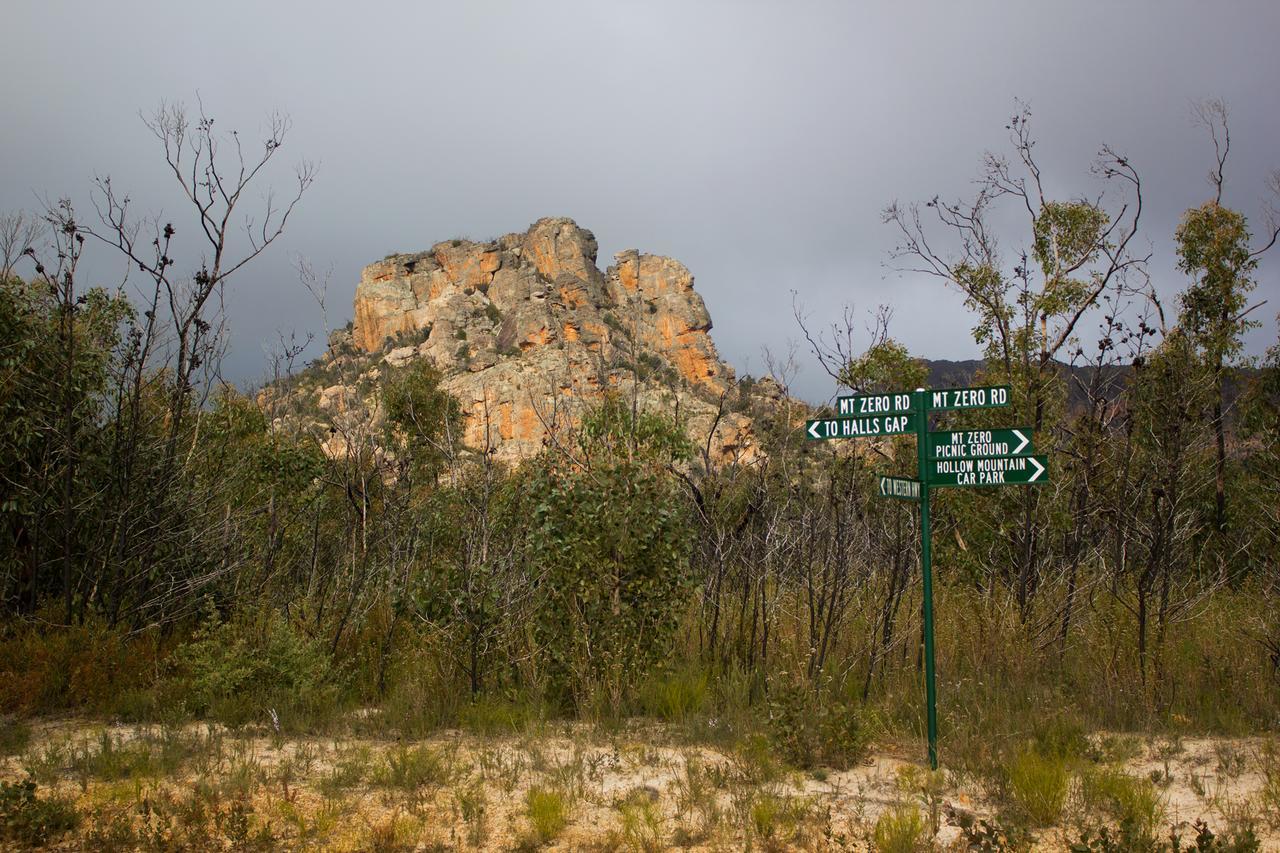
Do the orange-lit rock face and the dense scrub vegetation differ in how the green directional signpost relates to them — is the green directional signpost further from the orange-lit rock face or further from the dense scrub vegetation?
the orange-lit rock face

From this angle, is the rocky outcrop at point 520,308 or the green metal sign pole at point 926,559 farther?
the rocky outcrop at point 520,308

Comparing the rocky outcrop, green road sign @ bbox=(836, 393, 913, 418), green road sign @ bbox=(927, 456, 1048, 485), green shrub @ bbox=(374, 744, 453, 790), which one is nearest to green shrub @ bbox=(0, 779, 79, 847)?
green shrub @ bbox=(374, 744, 453, 790)

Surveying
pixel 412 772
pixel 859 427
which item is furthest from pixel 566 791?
pixel 859 427


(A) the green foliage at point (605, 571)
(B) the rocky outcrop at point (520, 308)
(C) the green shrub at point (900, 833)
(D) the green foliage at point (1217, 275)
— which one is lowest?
(C) the green shrub at point (900, 833)

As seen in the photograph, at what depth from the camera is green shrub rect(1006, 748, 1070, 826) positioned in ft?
16.0

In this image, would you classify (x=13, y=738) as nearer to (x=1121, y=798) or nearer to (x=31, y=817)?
(x=31, y=817)

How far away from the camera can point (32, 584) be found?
777 centimetres

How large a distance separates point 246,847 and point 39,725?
119 inches

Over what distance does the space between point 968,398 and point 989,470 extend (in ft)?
1.74

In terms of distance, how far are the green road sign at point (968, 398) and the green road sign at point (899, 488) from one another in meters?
0.54

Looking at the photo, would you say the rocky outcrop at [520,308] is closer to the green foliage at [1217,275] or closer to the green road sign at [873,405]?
the green foliage at [1217,275]

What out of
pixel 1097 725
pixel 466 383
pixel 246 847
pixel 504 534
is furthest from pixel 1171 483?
pixel 466 383

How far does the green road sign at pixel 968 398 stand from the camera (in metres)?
5.72

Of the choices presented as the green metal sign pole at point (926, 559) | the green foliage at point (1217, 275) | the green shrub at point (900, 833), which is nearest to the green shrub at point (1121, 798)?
the green metal sign pole at point (926, 559)
